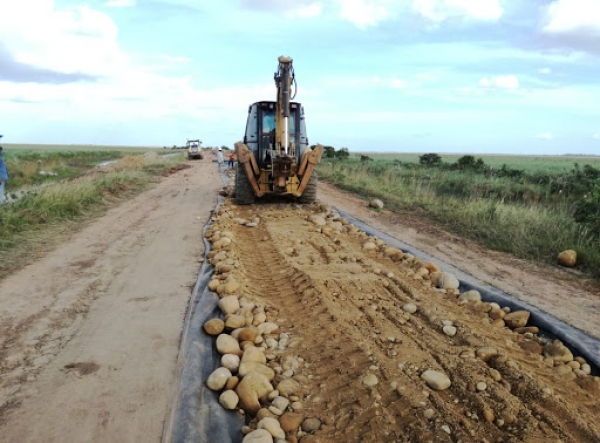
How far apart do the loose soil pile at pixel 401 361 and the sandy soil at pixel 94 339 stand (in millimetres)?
661

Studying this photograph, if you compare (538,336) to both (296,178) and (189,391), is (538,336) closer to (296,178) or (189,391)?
(189,391)

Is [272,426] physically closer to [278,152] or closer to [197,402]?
[197,402]

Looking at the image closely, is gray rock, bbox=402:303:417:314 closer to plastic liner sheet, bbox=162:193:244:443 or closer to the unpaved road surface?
the unpaved road surface

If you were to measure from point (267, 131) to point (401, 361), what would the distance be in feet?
27.7

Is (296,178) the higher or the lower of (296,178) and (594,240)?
the higher

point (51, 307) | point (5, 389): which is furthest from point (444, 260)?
point (5, 389)

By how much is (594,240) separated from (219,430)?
24.3ft

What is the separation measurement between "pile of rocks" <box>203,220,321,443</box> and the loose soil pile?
18 mm

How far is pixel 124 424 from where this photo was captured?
2.95m

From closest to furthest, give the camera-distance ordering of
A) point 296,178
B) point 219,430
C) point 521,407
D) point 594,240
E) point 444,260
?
point 219,430 → point 521,407 → point 444,260 → point 594,240 → point 296,178

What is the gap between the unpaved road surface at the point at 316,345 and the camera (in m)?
2.99

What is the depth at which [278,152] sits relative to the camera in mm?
10352

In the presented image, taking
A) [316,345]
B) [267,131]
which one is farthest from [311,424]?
[267,131]

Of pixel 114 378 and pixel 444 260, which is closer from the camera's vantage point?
pixel 114 378
